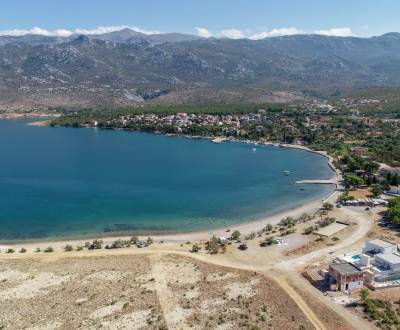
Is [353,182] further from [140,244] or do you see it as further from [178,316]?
[178,316]

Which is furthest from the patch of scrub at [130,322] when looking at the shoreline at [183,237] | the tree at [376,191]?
the tree at [376,191]

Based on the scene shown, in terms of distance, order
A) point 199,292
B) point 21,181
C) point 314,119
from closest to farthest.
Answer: point 199,292 < point 21,181 < point 314,119

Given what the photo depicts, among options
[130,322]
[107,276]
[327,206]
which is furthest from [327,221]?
[130,322]

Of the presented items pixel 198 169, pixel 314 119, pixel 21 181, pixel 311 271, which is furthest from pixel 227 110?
pixel 311 271

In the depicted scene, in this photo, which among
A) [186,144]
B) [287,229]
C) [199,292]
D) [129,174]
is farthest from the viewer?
[186,144]

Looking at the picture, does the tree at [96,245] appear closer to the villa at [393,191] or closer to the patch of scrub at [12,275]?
the patch of scrub at [12,275]

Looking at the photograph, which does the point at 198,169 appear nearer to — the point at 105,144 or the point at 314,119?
the point at 105,144
